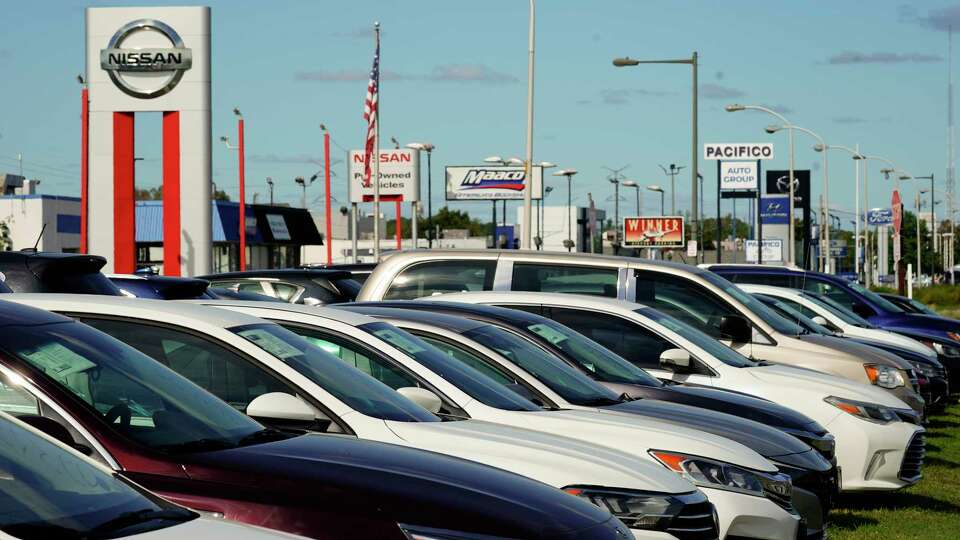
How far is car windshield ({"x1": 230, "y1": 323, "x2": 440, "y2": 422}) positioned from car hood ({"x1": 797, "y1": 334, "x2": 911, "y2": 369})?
763 cm

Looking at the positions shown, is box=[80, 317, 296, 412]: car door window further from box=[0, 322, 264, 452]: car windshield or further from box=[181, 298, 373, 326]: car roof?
box=[181, 298, 373, 326]: car roof

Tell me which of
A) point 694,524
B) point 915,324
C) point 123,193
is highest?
point 123,193

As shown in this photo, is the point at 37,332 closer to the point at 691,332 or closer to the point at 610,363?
the point at 610,363

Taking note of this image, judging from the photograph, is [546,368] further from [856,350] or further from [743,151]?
[743,151]

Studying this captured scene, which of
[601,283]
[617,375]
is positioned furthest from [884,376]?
[617,375]

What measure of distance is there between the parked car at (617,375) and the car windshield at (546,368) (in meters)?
0.39

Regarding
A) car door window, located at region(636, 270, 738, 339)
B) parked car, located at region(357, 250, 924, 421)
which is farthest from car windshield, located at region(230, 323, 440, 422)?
car door window, located at region(636, 270, 738, 339)

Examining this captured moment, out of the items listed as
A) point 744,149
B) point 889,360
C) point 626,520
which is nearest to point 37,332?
point 626,520

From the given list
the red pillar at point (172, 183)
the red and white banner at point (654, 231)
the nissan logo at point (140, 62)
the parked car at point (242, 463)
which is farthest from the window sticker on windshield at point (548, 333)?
the red and white banner at point (654, 231)

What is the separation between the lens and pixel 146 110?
39344 mm

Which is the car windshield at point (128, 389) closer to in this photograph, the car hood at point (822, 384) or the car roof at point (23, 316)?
the car roof at point (23, 316)

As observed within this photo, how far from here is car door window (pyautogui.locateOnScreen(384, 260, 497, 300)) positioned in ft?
42.2

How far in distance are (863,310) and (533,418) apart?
15703mm

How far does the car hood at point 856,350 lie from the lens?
13.6 meters
